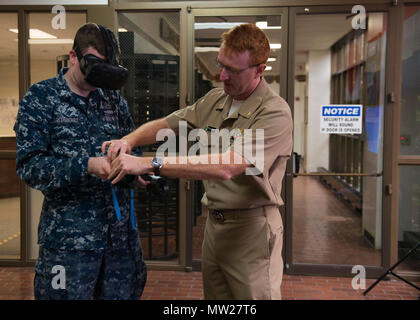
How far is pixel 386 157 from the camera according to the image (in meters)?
4.50

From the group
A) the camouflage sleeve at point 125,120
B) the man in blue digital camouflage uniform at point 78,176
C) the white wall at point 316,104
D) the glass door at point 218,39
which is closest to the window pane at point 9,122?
the glass door at point 218,39

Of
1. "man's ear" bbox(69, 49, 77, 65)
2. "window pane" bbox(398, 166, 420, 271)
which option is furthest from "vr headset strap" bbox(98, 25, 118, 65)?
"window pane" bbox(398, 166, 420, 271)

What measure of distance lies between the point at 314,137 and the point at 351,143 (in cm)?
40

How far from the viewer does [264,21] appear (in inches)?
178

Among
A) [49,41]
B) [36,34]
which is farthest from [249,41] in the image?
[36,34]

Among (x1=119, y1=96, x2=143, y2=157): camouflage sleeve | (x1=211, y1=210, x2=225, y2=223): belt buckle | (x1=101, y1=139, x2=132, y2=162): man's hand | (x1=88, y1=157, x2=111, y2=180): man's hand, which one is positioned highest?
(x1=119, y1=96, x2=143, y2=157): camouflage sleeve

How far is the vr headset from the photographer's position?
1.94m

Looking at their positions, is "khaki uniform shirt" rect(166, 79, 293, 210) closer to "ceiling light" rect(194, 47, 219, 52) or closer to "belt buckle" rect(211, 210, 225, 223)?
"belt buckle" rect(211, 210, 225, 223)

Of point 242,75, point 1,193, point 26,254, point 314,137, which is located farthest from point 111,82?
point 1,193

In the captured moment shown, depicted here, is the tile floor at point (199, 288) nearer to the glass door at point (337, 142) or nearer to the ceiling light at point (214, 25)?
the glass door at point (337, 142)

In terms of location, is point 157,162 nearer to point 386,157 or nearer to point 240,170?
point 240,170

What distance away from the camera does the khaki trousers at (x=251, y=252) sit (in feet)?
7.13

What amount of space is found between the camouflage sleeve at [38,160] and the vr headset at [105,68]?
0.85ft

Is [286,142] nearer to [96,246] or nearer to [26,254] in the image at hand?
[96,246]
